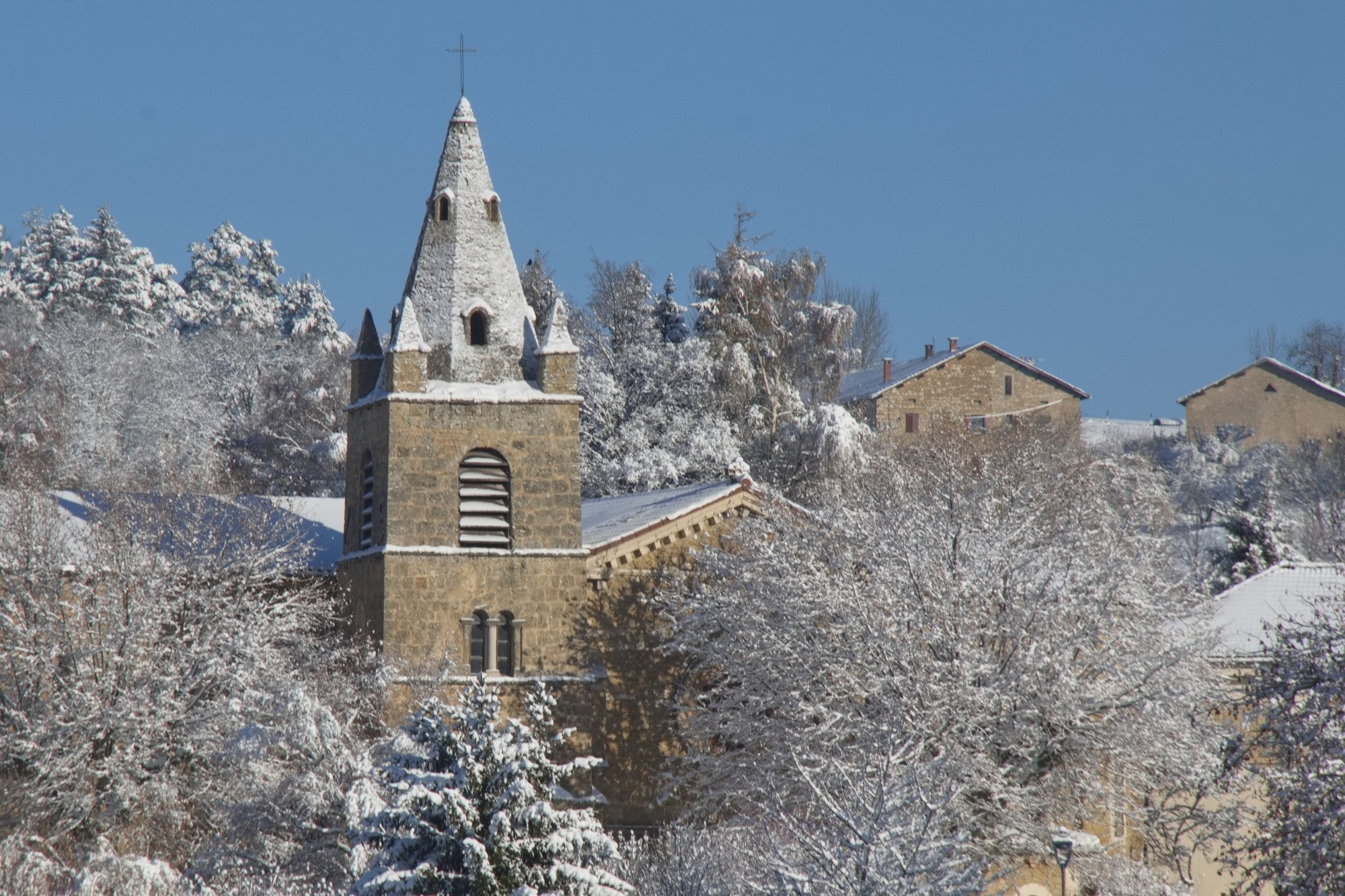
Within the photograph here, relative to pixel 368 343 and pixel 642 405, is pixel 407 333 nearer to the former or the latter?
pixel 368 343

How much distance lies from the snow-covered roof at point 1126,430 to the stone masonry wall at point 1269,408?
8.19 feet

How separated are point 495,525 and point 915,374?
41.5m

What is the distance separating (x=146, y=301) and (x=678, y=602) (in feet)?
168

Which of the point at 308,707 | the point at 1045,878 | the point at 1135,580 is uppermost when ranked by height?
the point at 1135,580

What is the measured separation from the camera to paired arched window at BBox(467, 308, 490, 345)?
34281mm

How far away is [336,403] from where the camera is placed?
62219 mm

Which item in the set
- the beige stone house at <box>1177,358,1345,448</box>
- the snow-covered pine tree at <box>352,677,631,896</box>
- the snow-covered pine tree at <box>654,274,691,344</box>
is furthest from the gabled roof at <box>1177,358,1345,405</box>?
the snow-covered pine tree at <box>352,677,631,896</box>

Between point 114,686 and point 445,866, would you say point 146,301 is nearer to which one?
point 114,686

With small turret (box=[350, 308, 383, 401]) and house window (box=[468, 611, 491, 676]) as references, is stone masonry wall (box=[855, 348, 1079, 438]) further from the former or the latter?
house window (box=[468, 611, 491, 676])

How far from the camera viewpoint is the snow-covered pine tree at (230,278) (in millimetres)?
84250

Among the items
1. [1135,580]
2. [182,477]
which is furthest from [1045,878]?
[182,477]

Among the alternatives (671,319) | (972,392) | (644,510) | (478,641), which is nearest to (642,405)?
(671,319)

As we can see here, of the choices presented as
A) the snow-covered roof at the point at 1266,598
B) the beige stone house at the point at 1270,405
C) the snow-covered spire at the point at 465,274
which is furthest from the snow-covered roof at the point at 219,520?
the beige stone house at the point at 1270,405

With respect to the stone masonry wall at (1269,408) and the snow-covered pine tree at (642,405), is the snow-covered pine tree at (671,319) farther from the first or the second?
the stone masonry wall at (1269,408)
